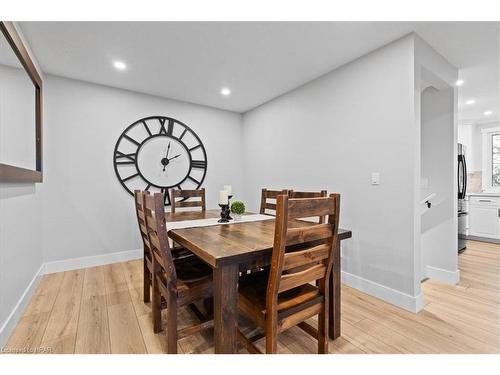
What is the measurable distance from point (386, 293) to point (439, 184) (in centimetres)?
135

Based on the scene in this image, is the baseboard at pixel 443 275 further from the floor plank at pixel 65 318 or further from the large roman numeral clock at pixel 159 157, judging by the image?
the floor plank at pixel 65 318

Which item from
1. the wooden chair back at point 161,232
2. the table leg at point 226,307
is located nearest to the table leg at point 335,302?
the table leg at point 226,307

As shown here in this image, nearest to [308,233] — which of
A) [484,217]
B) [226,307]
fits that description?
[226,307]

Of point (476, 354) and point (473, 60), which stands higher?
point (473, 60)

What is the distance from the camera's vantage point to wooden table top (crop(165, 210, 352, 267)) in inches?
44.7

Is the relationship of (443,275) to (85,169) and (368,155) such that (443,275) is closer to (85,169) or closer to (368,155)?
(368,155)

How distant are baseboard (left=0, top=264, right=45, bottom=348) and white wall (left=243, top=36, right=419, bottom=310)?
280 centimetres

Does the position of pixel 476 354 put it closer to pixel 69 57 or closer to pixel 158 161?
pixel 158 161

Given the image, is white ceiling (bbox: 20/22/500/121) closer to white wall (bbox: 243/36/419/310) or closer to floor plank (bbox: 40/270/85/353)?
white wall (bbox: 243/36/419/310)

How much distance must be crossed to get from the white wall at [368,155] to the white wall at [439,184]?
867mm

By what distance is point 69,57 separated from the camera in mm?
2361

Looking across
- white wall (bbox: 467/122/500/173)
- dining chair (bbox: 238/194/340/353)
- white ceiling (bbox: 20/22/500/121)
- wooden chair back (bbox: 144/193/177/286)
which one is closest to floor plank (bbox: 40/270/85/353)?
wooden chair back (bbox: 144/193/177/286)

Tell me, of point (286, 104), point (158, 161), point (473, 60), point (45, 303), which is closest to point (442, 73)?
point (473, 60)

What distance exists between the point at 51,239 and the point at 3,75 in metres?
1.91
